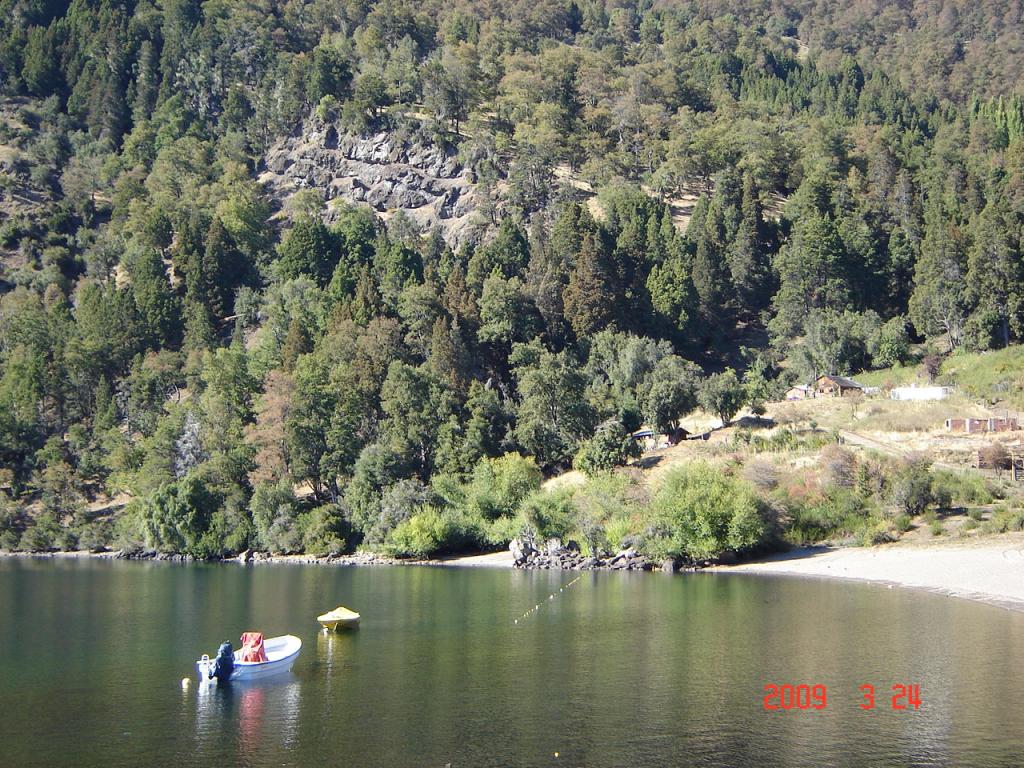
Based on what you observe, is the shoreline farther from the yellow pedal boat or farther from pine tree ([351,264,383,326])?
pine tree ([351,264,383,326])

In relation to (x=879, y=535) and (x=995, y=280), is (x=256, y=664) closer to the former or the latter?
(x=879, y=535)

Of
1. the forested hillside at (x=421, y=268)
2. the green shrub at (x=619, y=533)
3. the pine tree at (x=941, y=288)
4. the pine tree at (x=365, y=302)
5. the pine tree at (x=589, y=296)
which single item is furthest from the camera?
the pine tree at (x=589, y=296)

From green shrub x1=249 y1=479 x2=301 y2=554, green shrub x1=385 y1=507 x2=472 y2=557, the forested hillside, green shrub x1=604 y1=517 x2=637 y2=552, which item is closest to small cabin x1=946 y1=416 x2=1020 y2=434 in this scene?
the forested hillside

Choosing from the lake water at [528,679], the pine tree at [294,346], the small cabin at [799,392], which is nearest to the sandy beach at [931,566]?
the lake water at [528,679]

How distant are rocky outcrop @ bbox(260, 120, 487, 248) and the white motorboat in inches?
4054

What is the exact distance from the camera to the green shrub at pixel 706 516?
67062 millimetres

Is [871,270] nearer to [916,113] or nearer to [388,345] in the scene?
[388,345]

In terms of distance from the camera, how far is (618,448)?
8225 centimetres

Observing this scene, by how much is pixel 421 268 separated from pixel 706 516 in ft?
196

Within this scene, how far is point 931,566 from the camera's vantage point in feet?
197

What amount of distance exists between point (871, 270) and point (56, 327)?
96.2 metres

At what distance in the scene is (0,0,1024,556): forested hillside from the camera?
89.9 m
